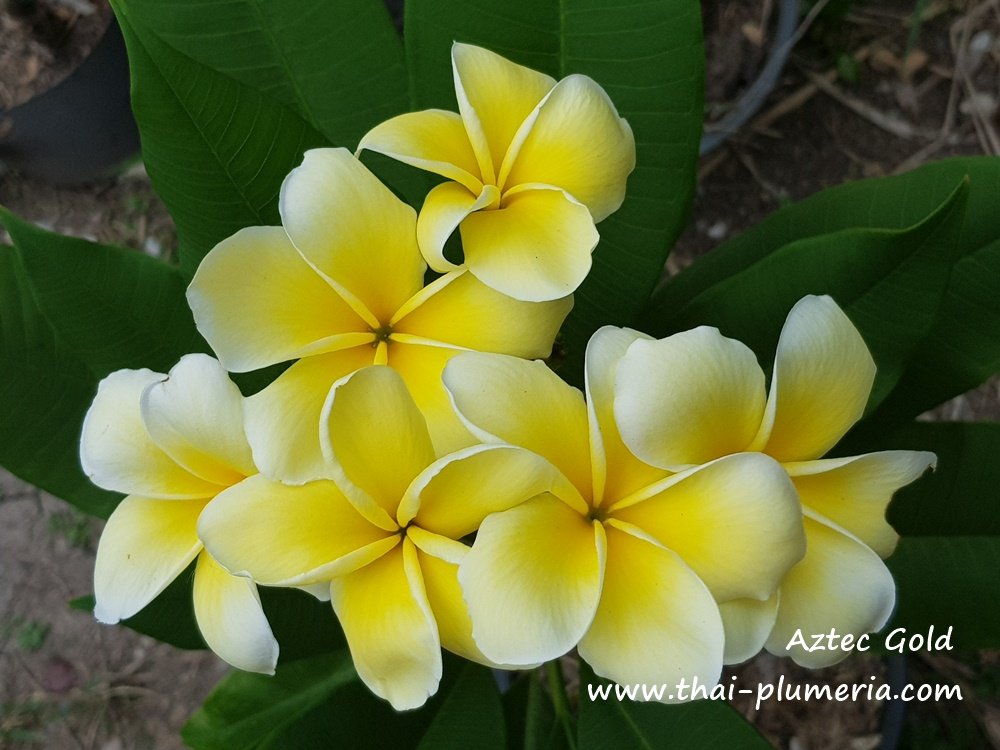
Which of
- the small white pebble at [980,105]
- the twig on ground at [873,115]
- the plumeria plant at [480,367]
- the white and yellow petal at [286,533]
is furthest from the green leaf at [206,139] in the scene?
the small white pebble at [980,105]

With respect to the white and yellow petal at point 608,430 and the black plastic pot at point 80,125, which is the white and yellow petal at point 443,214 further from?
the black plastic pot at point 80,125

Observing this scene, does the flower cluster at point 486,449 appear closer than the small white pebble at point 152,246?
Yes

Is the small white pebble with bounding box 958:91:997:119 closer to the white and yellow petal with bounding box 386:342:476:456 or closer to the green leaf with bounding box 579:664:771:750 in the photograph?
the green leaf with bounding box 579:664:771:750

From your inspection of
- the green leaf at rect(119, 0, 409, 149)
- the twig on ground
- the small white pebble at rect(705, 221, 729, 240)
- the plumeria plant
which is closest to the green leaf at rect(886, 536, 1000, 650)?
the plumeria plant

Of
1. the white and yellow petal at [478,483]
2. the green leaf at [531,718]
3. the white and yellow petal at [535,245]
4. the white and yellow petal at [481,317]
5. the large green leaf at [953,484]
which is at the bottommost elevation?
the green leaf at [531,718]

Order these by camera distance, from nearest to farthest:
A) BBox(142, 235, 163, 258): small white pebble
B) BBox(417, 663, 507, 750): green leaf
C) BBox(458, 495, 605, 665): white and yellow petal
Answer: BBox(458, 495, 605, 665): white and yellow petal
BBox(417, 663, 507, 750): green leaf
BBox(142, 235, 163, 258): small white pebble

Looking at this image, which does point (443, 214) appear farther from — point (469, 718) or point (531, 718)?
point (531, 718)

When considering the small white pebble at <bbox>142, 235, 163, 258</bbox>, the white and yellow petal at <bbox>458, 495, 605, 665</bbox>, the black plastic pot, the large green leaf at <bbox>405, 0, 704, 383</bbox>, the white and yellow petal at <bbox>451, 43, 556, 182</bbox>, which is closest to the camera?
the white and yellow petal at <bbox>458, 495, 605, 665</bbox>

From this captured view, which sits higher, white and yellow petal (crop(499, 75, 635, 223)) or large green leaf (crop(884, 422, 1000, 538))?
white and yellow petal (crop(499, 75, 635, 223))
